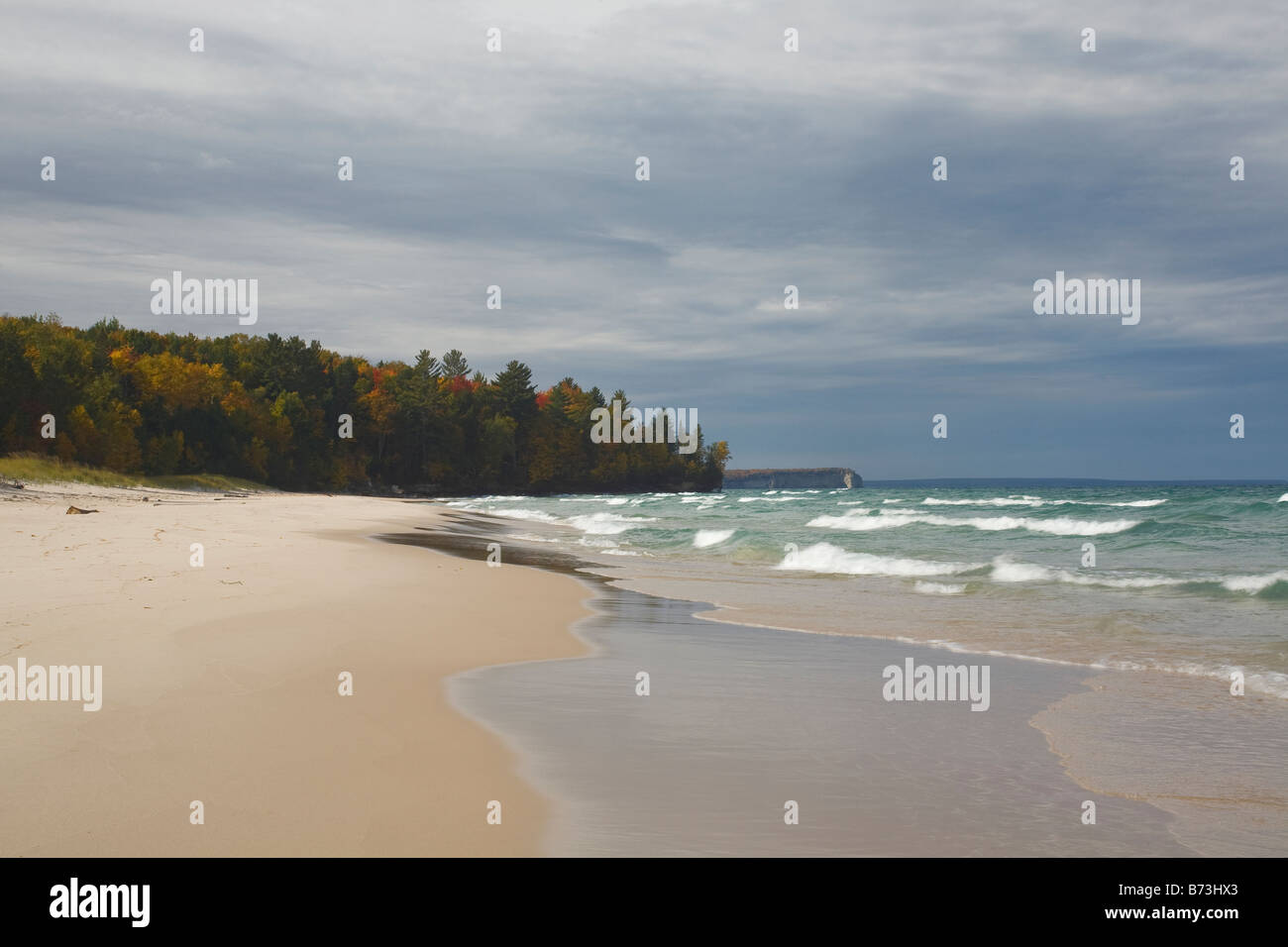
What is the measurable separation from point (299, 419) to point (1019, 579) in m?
81.8

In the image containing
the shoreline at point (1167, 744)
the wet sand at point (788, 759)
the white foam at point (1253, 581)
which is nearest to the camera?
the wet sand at point (788, 759)

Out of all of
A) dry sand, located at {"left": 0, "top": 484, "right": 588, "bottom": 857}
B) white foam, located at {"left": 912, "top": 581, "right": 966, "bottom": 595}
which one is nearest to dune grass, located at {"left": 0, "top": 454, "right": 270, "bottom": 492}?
dry sand, located at {"left": 0, "top": 484, "right": 588, "bottom": 857}

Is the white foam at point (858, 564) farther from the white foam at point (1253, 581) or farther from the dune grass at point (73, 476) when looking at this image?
the dune grass at point (73, 476)

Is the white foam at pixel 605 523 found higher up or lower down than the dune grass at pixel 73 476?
lower down

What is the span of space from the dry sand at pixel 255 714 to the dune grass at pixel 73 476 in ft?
96.5

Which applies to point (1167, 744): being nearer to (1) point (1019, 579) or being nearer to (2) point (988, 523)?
(1) point (1019, 579)

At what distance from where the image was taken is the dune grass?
38344 millimetres

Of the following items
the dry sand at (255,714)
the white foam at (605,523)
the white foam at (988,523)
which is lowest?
the white foam at (605,523)

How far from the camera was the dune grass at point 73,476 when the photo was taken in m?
38.3

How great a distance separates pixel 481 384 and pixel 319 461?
45.0 metres

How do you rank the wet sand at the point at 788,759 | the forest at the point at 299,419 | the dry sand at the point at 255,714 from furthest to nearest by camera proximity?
1. the forest at the point at 299,419
2. the wet sand at the point at 788,759
3. the dry sand at the point at 255,714

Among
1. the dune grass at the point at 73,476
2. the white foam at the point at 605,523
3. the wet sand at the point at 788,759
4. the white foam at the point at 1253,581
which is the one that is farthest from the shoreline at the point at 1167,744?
the dune grass at the point at 73,476
